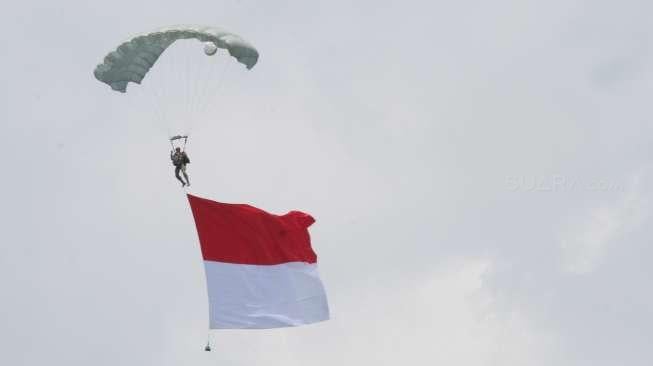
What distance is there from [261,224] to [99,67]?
20.1 ft

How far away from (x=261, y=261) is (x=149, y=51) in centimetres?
674

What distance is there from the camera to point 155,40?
91.9 ft

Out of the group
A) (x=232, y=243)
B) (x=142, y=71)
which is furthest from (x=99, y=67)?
(x=232, y=243)

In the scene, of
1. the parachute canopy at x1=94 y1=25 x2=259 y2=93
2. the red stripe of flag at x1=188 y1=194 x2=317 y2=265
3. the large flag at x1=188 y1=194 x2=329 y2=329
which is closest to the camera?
the parachute canopy at x1=94 y1=25 x2=259 y2=93

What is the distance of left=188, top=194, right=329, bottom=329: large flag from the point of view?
30.7 m

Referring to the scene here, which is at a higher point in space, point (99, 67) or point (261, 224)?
point (99, 67)

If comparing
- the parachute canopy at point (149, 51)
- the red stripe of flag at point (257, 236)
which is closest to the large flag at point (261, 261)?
the red stripe of flag at point (257, 236)

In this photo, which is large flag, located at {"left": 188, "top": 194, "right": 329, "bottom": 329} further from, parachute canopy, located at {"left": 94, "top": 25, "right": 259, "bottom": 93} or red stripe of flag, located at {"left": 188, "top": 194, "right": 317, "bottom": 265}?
parachute canopy, located at {"left": 94, "top": 25, "right": 259, "bottom": 93}

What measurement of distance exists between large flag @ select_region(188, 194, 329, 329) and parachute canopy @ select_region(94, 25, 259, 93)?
3720 mm

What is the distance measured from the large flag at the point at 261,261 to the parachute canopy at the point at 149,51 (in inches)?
146

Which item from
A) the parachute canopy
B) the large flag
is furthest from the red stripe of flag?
the parachute canopy

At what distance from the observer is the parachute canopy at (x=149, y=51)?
90.9 feet

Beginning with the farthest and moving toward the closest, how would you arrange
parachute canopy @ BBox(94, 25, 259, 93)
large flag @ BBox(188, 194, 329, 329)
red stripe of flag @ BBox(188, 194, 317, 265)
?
red stripe of flag @ BBox(188, 194, 317, 265) < large flag @ BBox(188, 194, 329, 329) < parachute canopy @ BBox(94, 25, 259, 93)

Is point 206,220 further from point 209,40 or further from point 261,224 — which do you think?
point 209,40
